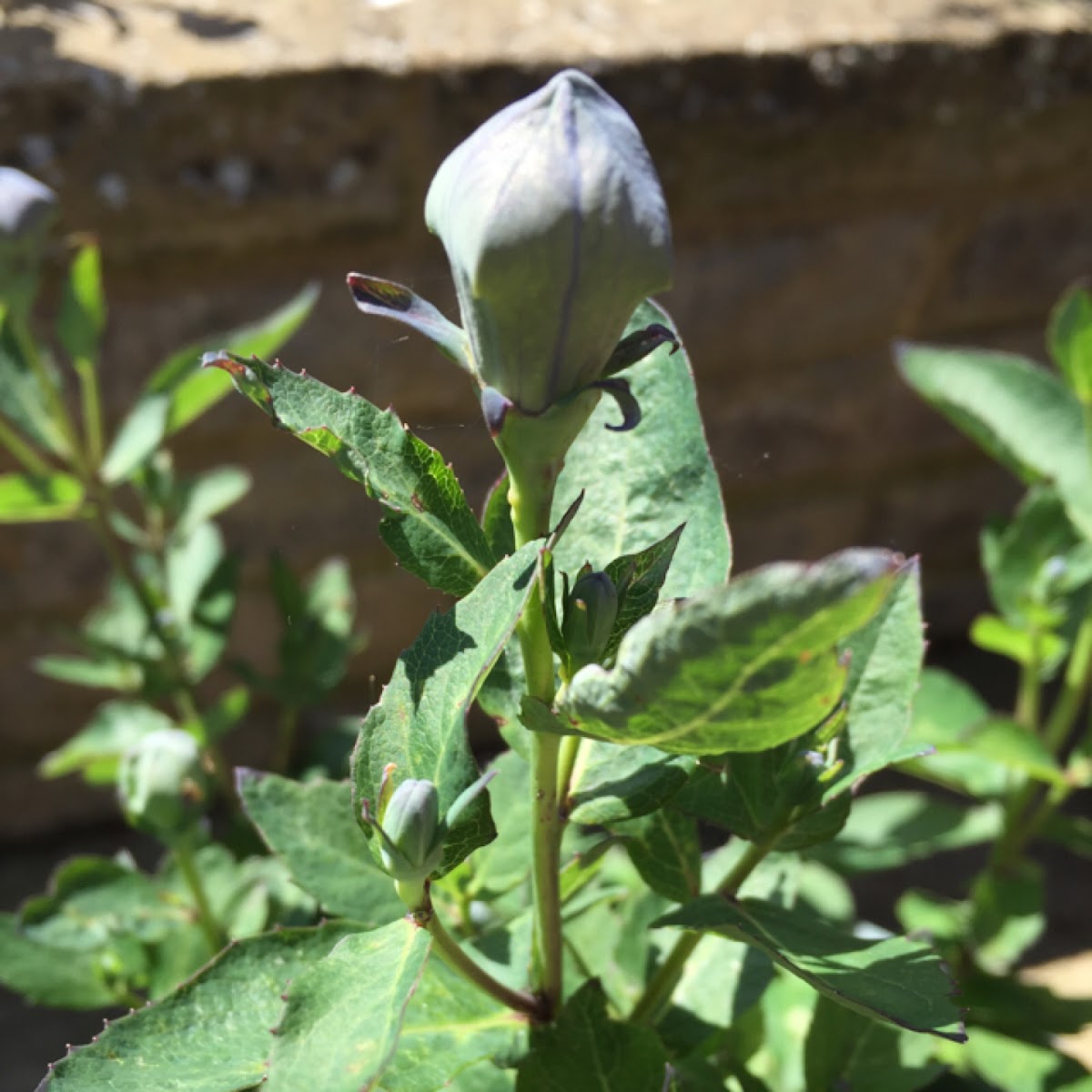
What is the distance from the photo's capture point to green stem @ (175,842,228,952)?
85 centimetres

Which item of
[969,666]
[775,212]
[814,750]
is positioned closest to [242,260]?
[775,212]

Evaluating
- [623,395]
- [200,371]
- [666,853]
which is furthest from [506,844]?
[200,371]

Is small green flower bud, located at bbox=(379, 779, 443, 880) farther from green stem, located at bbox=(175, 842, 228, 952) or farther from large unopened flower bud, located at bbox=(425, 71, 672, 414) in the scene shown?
green stem, located at bbox=(175, 842, 228, 952)

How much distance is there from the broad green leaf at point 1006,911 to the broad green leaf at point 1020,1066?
0.11 m

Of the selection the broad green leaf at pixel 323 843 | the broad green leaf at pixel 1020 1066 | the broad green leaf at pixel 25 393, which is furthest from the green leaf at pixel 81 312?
the broad green leaf at pixel 1020 1066

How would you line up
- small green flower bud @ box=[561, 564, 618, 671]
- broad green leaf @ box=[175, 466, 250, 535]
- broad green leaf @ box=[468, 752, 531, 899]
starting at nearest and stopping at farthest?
small green flower bud @ box=[561, 564, 618, 671] < broad green leaf @ box=[468, 752, 531, 899] < broad green leaf @ box=[175, 466, 250, 535]

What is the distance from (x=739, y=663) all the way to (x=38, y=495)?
718 millimetres

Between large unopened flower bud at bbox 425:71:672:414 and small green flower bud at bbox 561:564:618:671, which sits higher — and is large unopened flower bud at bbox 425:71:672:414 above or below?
above

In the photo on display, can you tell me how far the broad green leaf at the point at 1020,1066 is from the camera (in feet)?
3.09

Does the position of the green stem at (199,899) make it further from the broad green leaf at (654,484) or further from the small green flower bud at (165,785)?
the broad green leaf at (654,484)

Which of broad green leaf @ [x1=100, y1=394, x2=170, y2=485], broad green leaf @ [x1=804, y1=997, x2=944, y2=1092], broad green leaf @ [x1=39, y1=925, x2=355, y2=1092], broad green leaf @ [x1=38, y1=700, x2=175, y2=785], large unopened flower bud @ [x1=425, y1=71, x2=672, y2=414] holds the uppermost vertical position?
large unopened flower bud @ [x1=425, y1=71, x2=672, y2=414]

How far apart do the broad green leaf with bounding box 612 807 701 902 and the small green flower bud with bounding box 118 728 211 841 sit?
0.34m

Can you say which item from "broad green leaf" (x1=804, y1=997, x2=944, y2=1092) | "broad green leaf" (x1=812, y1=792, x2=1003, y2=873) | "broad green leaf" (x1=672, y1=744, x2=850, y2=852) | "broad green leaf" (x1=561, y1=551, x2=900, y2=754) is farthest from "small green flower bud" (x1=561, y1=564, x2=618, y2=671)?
"broad green leaf" (x1=812, y1=792, x2=1003, y2=873)

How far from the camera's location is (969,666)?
5.89 feet
